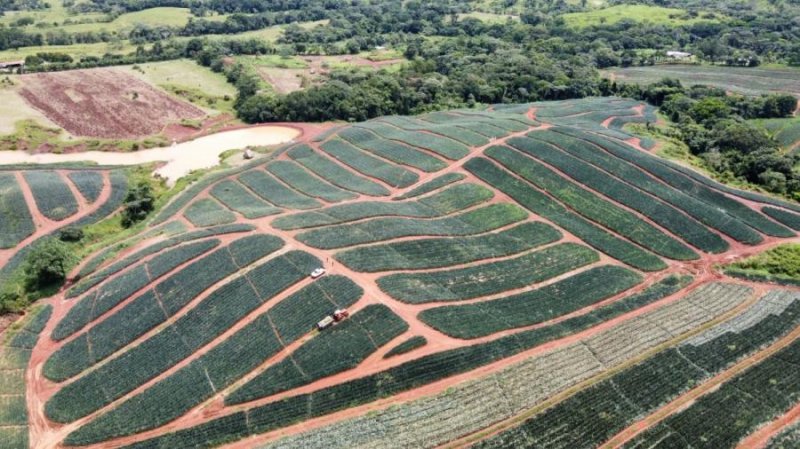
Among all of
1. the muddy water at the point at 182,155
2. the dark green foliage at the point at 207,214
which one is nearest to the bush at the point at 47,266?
the dark green foliage at the point at 207,214

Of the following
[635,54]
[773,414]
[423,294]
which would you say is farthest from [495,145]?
[635,54]

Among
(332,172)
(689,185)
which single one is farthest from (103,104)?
(689,185)

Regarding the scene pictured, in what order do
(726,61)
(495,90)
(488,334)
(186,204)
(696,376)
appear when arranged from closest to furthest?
(696,376) < (488,334) < (186,204) < (495,90) < (726,61)

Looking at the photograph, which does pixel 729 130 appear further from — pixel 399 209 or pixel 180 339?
pixel 180 339

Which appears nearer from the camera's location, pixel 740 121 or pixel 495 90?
pixel 740 121

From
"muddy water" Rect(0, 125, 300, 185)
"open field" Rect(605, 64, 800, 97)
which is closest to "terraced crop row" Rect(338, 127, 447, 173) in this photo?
"muddy water" Rect(0, 125, 300, 185)

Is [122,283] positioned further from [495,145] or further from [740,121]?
[740,121]
